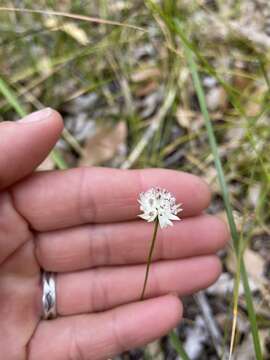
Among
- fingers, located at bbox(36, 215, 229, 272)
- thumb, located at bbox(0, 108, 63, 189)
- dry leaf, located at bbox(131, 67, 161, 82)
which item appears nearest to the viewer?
thumb, located at bbox(0, 108, 63, 189)

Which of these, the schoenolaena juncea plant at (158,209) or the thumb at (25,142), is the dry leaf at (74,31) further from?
the schoenolaena juncea plant at (158,209)

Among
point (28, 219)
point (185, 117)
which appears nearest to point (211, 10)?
point (185, 117)

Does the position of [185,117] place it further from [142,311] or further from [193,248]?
[142,311]

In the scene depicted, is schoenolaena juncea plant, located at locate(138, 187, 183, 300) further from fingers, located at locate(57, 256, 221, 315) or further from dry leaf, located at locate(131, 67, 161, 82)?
dry leaf, located at locate(131, 67, 161, 82)

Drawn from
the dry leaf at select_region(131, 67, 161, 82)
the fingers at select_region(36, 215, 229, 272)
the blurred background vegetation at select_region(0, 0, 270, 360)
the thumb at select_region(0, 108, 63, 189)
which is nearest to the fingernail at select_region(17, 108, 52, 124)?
the thumb at select_region(0, 108, 63, 189)

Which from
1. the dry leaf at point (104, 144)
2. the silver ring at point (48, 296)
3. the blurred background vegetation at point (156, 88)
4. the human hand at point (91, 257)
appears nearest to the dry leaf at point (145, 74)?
the blurred background vegetation at point (156, 88)

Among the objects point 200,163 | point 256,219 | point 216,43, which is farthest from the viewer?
point 216,43

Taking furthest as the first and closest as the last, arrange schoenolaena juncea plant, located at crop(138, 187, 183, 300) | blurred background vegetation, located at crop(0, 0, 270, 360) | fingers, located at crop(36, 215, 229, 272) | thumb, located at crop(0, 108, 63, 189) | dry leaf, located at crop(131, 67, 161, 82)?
dry leaf, located at crop(131, 67, 161, 82), blurred background vegetation, located at crop(0, 0, 270, 360), fingers, located at crop(36, 215, 229, 272), thumb, located at crop(0, 108, 63, 189), schoenolaena juncea plant, located at crop(138, 187, 183, 300)
